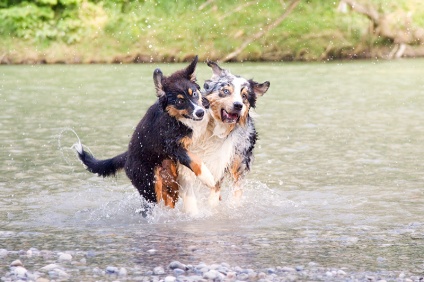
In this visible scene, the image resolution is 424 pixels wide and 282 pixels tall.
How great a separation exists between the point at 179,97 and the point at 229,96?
475 mm

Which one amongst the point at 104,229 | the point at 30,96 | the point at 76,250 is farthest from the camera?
the point at 30,96

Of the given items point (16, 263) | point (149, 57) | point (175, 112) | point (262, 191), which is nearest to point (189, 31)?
point (149, 57)

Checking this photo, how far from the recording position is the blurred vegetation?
2423cm

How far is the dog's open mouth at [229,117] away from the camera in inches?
292

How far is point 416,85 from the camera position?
58.8 ft

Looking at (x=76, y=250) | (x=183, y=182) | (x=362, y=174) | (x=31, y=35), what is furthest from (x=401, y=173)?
(x=31, y=35)

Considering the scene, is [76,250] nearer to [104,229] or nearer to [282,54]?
[104,229]

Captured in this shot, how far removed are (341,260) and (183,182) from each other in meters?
2.13

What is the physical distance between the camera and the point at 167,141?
7277mm

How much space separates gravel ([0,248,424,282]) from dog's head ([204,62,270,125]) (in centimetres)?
194

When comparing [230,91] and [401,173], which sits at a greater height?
[230,91]

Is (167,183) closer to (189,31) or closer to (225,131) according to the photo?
(225,131)

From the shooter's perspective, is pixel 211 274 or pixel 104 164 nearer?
pixel 211 274

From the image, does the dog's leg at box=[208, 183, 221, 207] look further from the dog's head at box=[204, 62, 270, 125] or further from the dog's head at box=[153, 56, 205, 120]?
the dog's head at box=[153, 56, 205, 120]
